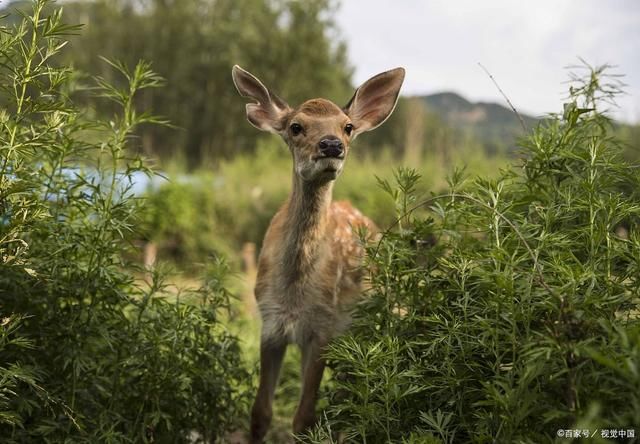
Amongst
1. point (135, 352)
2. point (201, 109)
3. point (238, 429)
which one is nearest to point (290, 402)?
point (238, 429)

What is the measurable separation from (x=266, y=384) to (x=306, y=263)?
0.85 m

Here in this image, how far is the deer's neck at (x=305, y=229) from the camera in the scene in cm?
458

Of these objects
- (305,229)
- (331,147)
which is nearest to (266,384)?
(305,229)

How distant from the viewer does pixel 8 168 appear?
3.73 m

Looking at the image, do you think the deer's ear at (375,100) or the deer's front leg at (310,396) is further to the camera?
the deer's ear at (375,100)

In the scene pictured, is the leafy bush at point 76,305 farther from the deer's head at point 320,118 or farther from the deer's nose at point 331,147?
the deer's nose at point 331,147

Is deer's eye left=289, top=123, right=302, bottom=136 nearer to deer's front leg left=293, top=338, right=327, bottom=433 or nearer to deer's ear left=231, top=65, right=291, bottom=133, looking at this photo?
deer's ear left=231, top=65, right=291, bottom=133

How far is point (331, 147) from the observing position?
4.15 metres

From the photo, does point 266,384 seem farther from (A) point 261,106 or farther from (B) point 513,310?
(B) point 513,310

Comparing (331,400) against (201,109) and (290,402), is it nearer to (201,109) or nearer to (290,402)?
(290,402)

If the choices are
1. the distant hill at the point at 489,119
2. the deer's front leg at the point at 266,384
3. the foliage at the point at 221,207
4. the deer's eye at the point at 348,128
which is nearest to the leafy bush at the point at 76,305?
the deer's front leg at the point at 266,384

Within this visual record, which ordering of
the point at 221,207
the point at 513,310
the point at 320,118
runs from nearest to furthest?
the point at 513,310 < the point at 320,118 < the point at 221,207

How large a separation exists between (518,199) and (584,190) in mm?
367

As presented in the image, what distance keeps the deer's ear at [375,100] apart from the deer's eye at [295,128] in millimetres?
474
